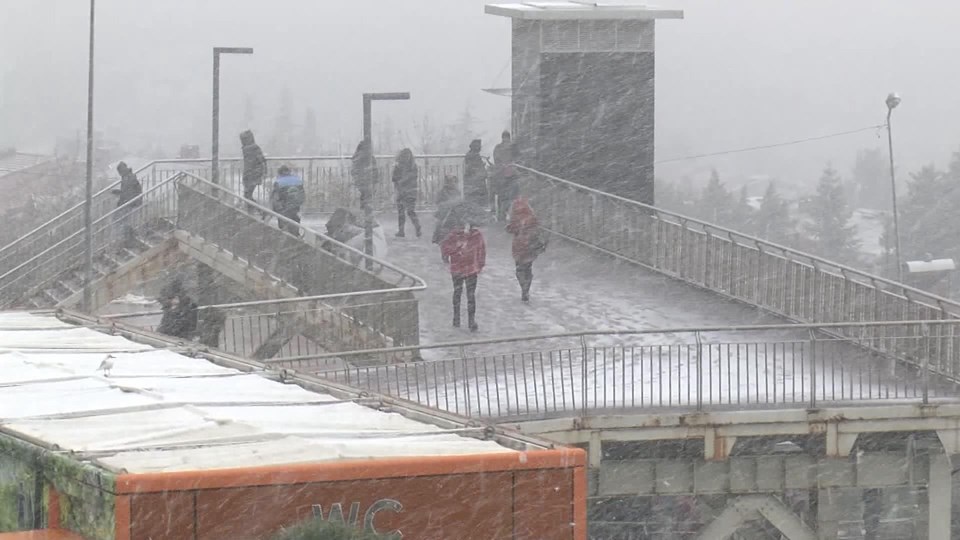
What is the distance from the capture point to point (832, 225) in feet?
371

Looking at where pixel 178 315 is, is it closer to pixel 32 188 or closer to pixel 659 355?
pixel 659 355

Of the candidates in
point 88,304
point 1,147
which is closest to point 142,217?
point 88,304

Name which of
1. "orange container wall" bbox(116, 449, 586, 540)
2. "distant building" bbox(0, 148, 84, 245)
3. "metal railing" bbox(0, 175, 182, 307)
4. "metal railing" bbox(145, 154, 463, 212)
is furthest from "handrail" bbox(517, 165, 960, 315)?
"distant building" bbox(0, 148, 84, 245)

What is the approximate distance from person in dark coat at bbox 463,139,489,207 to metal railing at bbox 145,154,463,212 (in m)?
1.73

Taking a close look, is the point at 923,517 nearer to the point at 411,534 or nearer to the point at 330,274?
the point at 330,274

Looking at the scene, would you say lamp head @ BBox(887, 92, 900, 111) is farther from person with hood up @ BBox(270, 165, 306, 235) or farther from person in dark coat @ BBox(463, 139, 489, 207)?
person with hood up @ BBox(270, 165, 306, 235)

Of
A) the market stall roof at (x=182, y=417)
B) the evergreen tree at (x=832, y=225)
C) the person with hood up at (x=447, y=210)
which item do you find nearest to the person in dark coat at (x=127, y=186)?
the person with hood up at (x=447, y=210)

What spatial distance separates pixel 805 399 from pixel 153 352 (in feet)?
28.3

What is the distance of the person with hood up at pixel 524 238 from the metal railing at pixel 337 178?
25.3 feet

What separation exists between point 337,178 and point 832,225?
281 ft

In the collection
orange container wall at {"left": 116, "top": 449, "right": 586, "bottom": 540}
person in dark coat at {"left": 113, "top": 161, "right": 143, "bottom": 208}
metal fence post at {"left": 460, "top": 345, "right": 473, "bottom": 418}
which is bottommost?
metal fence post at {"left": 460, "top": 345, "right": 473, "bottom": 418}

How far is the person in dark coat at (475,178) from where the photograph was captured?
2867 cm

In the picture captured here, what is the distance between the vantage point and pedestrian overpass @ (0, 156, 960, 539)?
17984mm

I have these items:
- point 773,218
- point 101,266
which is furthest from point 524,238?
point 773,218
